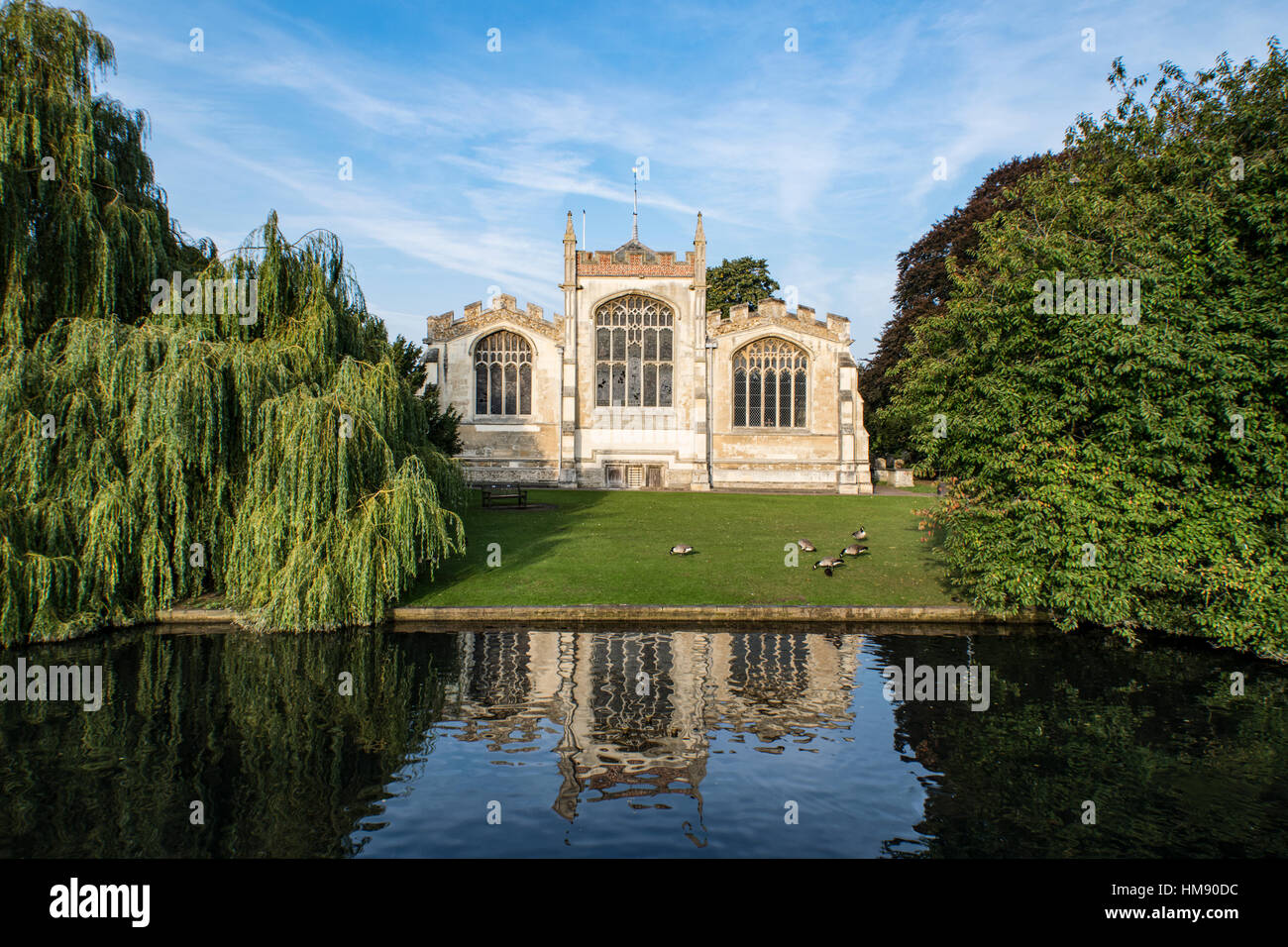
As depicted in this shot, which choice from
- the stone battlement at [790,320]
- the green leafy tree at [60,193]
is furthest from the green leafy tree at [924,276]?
the green leafy tree at [60,193]

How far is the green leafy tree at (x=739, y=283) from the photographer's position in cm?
5650

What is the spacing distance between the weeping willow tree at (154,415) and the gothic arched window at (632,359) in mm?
25150

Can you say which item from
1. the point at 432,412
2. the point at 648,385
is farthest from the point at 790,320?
the point at 432,412

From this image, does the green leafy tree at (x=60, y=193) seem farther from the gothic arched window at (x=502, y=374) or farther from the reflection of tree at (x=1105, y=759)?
the gothic arched window at (x=502, y=374)

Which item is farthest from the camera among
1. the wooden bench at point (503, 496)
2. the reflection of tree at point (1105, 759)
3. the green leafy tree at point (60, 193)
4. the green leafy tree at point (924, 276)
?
the green leafy tree at point (924, 276)

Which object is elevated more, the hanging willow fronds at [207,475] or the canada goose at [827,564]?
the hanging willow fronds at [207,475]

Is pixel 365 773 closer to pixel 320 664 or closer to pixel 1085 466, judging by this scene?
pixel 320 664

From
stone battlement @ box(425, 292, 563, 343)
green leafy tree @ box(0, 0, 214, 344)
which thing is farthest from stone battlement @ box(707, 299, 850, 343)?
green leafy tree @ box(0, 0, 214, 344)

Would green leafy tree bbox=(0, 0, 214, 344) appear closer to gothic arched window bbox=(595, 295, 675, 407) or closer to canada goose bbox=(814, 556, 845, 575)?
canada goose bbox=(814, 556, 845, 575)

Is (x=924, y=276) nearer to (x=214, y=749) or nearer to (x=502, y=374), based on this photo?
(x=502, y=374)

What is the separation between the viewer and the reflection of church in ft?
28.8

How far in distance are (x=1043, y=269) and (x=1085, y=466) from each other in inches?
142

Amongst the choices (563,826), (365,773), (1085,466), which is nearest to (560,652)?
(365,773)

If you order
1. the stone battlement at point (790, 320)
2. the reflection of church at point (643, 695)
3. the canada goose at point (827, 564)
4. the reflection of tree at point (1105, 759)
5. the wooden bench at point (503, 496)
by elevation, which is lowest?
the reflection of tree at point (1105, 759)
